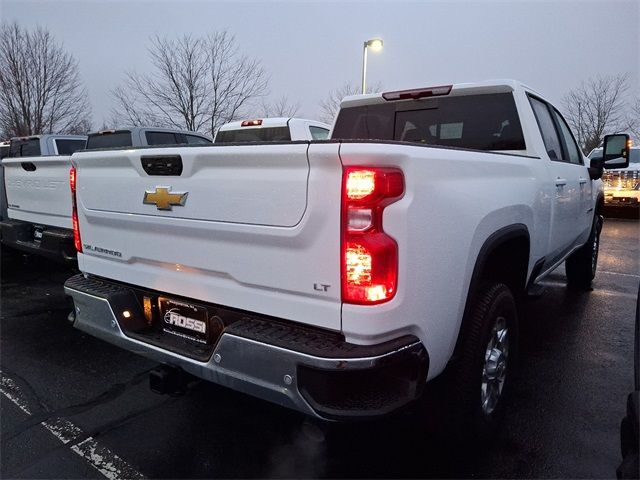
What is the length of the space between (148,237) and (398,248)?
1485 mm

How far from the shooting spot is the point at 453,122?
373 centimetres

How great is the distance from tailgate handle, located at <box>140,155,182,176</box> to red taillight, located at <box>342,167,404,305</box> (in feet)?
3.25

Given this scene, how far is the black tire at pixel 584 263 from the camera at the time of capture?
229 inches

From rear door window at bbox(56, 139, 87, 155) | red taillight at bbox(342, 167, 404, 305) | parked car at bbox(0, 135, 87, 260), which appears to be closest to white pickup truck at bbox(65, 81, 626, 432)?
red taillight at bbox(342, 167, 404, 305)

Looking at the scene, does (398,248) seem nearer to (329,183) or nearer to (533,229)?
(329,183)

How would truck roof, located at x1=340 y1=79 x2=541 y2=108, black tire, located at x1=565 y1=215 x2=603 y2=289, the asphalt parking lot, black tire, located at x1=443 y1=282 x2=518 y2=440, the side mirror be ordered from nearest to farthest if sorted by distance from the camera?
black tire, located at x1=443 y1=282 x2=518 y2=440 → the asphalt parking lot → truck roof, located at x1=340 y1=79 x2=541 y2=108 → the side mirror → black tire, located at x1=565 y1=215 x2=603 y2=289

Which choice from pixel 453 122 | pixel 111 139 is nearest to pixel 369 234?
pixel 453 122

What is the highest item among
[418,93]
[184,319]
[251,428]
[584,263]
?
[418,93]

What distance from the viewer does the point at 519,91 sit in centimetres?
353

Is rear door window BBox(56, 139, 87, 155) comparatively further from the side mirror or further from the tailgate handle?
the side mirror

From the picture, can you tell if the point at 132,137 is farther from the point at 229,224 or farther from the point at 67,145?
the point at 229,224

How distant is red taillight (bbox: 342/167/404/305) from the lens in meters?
1.89

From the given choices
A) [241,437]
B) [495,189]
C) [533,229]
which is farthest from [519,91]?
[241,437]

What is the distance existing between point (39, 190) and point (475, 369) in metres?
4.96
